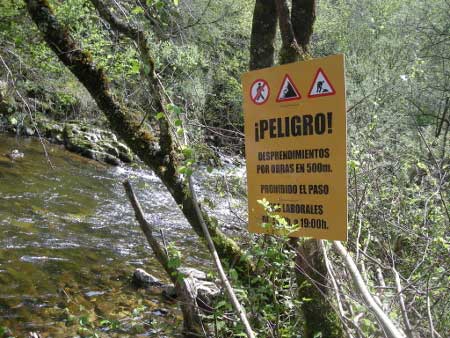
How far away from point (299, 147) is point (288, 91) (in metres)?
0.33

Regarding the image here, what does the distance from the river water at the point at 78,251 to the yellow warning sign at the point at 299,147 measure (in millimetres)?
1829

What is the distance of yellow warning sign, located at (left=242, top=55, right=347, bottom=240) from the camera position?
7.64 feet

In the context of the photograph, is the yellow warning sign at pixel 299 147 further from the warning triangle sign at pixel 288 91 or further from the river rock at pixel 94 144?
the river rock at pixel 94 144

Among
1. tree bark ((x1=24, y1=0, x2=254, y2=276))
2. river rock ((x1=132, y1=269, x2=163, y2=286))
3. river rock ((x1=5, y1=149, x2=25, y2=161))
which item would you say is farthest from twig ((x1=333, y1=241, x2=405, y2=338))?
river rock ((x1=5, y1=149, x2=25, y2=161))

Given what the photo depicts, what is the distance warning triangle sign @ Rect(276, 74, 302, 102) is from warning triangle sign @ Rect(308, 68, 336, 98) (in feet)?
0.31

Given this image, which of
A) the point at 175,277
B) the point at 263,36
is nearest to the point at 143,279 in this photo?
the point at 175,277

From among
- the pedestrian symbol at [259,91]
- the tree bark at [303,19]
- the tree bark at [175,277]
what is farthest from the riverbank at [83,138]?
the pedestrian symbol at [259,91]

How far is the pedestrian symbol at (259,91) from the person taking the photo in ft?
8.65

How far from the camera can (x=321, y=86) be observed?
239cm

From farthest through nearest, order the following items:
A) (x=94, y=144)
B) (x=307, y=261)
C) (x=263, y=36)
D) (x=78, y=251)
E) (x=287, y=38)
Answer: (x=94, y=144) → (x=78, y=251) → (x=263, y=36) → (x=287, y=38) → (x=307, y=261)

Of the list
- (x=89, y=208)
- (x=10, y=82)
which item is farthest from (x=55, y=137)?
(x=10, y=82)

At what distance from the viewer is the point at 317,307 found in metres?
3.11

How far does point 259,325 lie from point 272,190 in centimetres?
118

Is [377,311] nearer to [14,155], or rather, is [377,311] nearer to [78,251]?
[78,251]
